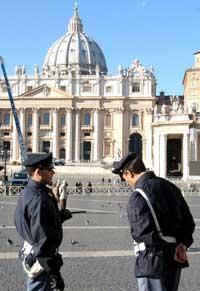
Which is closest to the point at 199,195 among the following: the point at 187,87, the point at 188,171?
the point at 188,171

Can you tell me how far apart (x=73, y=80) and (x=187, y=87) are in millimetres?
26009

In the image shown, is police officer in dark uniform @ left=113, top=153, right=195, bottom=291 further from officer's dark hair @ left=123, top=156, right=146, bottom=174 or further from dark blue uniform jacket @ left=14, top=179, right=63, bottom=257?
dark blue uniform jacket @ left=14, top=179, right=63, bottom=257

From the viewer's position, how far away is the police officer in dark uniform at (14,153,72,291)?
15.1 ft

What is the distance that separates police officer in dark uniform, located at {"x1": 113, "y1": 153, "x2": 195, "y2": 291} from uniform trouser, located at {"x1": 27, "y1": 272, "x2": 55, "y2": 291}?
28.8 inches

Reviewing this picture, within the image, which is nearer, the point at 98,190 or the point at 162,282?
the point at 162,282

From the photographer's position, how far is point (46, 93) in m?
98.2

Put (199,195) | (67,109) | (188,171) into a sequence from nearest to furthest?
(199,195), (188,171), (67,109)

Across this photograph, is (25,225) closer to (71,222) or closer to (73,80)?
(71,222)

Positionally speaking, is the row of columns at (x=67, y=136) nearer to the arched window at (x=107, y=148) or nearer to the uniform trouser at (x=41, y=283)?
the arched window at (x=107, y=148)

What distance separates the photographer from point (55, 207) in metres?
4.81

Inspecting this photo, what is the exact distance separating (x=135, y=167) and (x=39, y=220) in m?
0.88

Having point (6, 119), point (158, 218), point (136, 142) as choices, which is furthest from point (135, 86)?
point (158, 218)

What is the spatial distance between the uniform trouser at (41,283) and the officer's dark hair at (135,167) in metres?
1.06

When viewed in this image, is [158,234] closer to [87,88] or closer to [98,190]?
[98,190]
